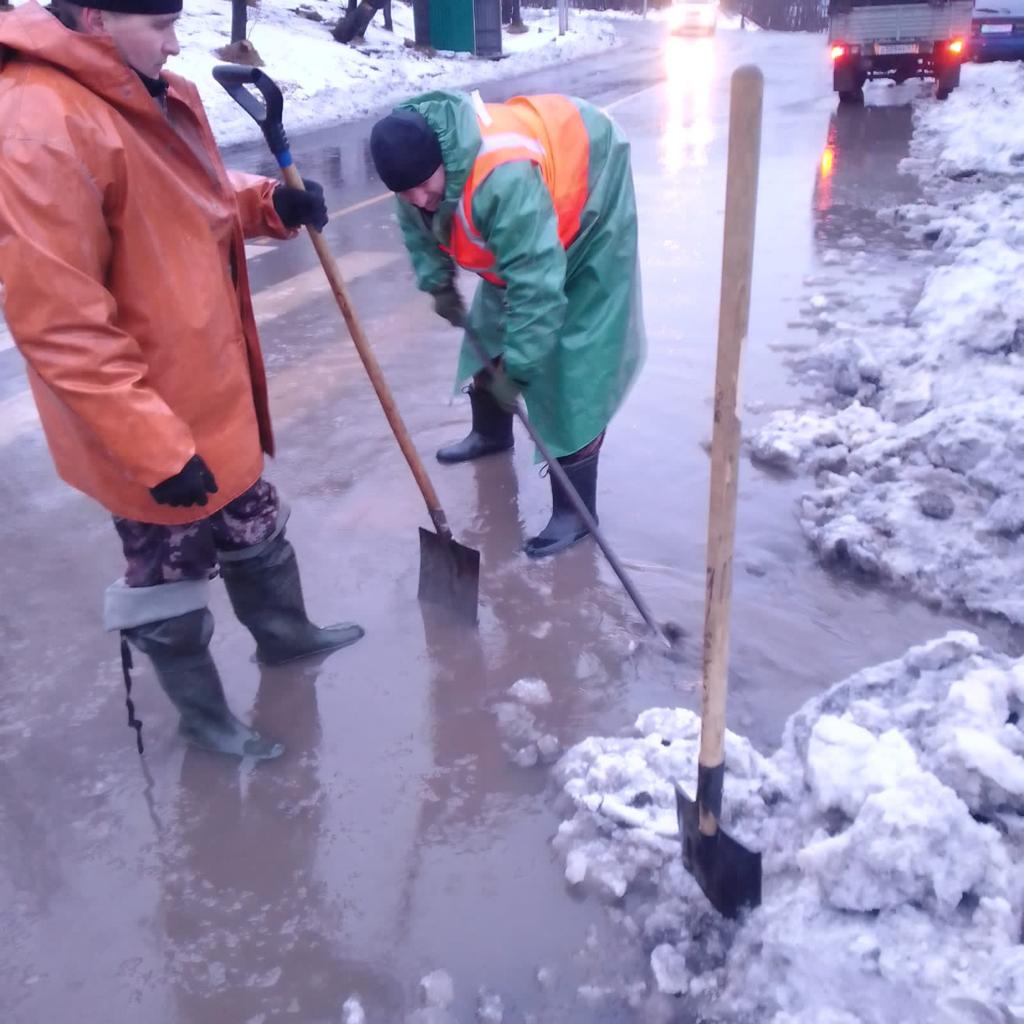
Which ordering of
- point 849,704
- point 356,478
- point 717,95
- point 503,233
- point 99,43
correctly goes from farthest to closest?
point 717,95 → point 356,478 → point 503,233 → point 849,704 → point 99,43

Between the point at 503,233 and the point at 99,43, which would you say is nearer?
the point at 99,43

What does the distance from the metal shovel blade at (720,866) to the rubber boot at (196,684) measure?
46.9 inches

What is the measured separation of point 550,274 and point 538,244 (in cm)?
10

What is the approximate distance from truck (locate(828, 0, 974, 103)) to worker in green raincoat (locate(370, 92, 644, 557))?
1230 cm

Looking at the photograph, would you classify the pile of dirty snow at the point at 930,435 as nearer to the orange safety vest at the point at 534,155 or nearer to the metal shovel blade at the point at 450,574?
the metal shovel blade at the point at 450,574

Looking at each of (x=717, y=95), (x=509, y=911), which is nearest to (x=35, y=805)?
(x=509, y=911)

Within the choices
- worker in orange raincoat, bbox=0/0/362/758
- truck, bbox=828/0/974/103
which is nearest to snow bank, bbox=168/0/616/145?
truck, bbox=828/0/974/103

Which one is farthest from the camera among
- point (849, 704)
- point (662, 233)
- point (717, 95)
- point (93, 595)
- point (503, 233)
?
point (717, 95)

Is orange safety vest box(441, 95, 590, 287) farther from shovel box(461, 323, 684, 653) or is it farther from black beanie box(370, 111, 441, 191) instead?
shovel box(461, 323, 684, 653)

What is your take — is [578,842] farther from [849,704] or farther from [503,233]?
[503,233]

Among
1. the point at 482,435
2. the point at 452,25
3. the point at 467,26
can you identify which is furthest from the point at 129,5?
the point at 452,25

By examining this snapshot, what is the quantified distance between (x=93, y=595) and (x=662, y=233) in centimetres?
575

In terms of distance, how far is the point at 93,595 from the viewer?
3.53 metres

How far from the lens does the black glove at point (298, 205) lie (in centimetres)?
285
